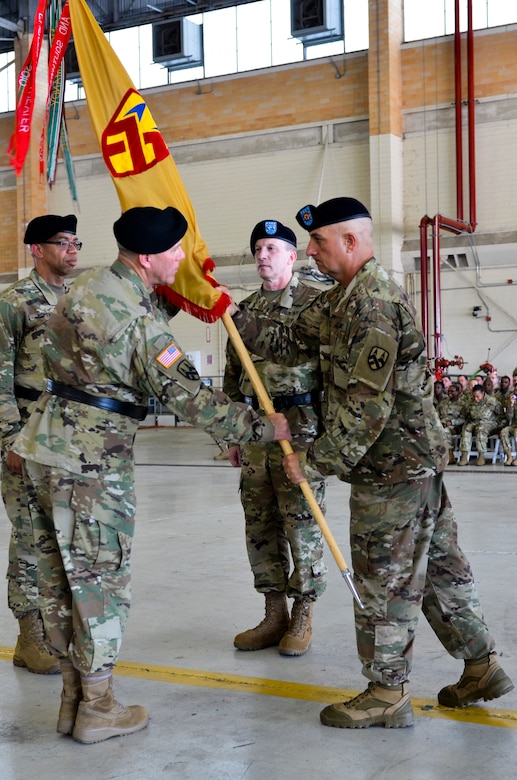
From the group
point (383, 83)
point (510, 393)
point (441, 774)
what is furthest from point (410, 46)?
point (441, 774)

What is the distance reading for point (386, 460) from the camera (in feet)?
10.2

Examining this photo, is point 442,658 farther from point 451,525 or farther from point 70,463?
point 70,463

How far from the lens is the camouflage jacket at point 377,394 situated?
9.79 feet

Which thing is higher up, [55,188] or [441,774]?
[55,188]

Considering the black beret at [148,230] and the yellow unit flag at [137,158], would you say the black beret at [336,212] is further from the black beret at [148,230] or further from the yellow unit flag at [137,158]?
the yellow unit flag at [137,158]

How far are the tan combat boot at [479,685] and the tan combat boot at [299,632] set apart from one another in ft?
2.71

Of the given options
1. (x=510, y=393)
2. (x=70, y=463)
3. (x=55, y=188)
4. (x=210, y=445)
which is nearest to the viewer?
(x=70, y=463)

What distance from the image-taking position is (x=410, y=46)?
56.8 ft

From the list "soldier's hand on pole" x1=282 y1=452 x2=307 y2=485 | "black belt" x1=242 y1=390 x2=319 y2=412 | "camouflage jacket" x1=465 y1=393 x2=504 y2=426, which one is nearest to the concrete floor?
"soldier's hand on pole" x1=282 y1=452 x2=307 y2=485

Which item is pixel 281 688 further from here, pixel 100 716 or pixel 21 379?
pixel 21 379

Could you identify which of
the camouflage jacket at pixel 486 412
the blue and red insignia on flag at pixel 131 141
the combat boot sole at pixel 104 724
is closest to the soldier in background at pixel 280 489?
the blue and red insignia on flag at pixel 131 141

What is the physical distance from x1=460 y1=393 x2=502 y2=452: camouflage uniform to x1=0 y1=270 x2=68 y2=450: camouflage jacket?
9585mm

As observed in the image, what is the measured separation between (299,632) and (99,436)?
59.7 inches

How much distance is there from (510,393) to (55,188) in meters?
12.9
